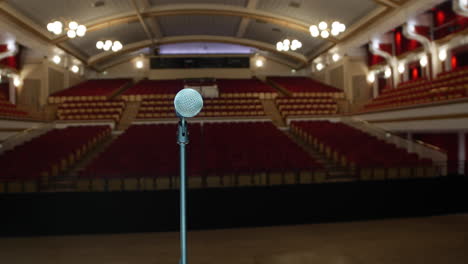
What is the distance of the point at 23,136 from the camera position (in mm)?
8086

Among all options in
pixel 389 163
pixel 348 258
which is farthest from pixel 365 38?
pixel 348 258

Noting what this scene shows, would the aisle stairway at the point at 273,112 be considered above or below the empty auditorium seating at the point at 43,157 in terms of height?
above

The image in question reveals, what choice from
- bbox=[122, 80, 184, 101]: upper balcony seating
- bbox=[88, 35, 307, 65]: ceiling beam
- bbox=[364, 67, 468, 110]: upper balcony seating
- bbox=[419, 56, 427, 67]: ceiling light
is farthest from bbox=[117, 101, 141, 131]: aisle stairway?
bbox=[419, 56, 427, 67]: ceiling light

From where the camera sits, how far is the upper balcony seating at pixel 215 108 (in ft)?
37.8

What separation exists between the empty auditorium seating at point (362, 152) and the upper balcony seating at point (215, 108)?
2.50 metres

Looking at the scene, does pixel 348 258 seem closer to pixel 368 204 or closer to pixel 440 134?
pixel 368 204

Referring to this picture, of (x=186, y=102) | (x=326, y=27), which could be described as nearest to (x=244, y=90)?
(x=326, y=27)

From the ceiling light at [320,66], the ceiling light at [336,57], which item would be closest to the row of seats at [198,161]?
the ceiling light at [336,57]

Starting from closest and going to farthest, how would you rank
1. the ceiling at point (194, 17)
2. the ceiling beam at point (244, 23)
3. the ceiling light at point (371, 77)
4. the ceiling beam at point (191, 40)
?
1. the ceiling at point (194, 17)
2. the ceiling beam at point (244, 23)
3. the ceiling light at point (371, 77)
4. the ceiling beam at point (191, 40)

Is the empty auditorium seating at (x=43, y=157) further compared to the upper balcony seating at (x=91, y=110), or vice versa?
the upper balcony seating at (x=91, y=110)

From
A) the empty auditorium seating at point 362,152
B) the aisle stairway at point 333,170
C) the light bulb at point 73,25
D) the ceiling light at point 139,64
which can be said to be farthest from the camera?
the ceiling light at point 139,64

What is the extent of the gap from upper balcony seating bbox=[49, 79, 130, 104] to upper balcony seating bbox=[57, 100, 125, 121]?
412 millimetres

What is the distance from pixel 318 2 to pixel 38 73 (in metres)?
10.9

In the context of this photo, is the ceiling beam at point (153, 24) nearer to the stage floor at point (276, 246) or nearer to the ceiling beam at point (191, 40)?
the ceiling beam at point (191, 40)
